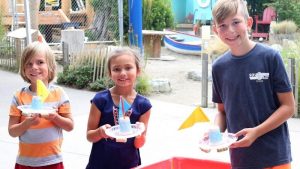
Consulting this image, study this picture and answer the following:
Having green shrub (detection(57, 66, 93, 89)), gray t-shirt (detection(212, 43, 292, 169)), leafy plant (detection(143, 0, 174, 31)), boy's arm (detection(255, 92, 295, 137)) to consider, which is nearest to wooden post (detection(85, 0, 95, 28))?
leafy plant (detection(143, 0, 174, 31))

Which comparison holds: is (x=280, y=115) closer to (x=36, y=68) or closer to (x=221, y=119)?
(x=221, y=119)

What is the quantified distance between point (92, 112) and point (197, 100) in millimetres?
6486

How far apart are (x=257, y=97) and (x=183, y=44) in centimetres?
1481

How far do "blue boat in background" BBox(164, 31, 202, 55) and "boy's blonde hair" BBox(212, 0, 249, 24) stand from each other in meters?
14.4

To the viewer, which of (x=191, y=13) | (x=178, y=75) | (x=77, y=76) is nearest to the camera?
(x=77, y=76)

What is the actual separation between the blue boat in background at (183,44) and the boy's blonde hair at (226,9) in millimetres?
14354

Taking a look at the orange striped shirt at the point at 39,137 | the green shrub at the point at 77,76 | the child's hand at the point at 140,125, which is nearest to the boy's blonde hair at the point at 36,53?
the orange striped shirt at the point at 39,137

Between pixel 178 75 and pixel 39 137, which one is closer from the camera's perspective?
pixel 39 137

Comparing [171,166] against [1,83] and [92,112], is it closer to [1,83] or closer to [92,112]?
[92,112]

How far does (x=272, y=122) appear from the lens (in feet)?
8.48

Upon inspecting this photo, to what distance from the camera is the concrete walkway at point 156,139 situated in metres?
5.24

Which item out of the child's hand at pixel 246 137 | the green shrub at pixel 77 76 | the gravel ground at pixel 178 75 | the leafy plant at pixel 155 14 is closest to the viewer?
the child's hand at pixel 246 137

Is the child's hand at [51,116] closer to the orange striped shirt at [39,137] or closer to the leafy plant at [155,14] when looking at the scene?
the orange striped shirt at [39,137]

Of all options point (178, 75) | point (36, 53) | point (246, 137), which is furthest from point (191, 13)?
point (246, 137)
